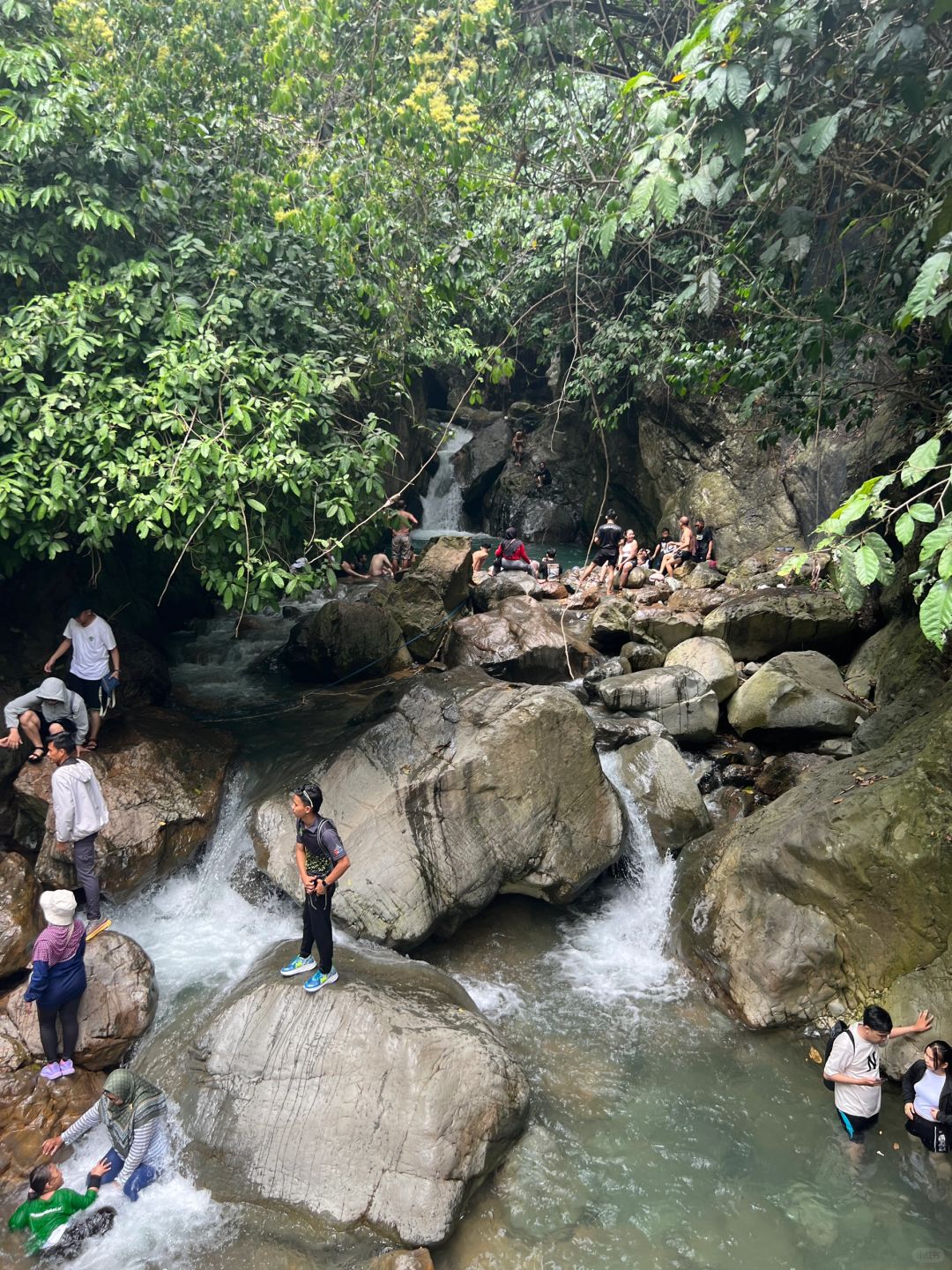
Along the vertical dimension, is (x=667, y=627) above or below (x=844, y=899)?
above

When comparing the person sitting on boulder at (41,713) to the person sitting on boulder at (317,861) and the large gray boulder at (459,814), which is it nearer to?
the large gray boulder at (459,814)

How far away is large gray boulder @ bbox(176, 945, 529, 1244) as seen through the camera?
4.77 meters

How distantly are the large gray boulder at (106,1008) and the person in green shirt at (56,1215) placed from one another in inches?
41.5

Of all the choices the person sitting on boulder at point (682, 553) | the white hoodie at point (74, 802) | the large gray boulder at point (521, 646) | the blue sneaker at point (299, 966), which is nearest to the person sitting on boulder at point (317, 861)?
the blue sneaker at point (299, 966)

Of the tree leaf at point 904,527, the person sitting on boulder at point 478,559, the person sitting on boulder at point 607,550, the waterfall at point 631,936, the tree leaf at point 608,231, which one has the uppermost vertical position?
the person sitting on boulder at point 478,559

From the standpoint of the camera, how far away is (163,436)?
6.71 m

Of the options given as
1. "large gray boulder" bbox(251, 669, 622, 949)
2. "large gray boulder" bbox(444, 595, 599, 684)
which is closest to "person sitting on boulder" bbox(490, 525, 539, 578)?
"large gray boulder" bbox(444, 595, 599, 684)

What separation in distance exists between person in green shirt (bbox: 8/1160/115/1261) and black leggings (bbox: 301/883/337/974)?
1.80 metres

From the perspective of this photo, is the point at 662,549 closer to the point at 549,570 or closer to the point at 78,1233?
the point at 549,570

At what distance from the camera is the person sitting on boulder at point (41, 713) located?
734cm

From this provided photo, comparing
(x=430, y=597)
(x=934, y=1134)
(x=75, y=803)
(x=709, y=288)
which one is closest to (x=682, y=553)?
(x=430, y=597)

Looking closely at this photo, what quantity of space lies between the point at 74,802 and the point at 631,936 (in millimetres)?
5287

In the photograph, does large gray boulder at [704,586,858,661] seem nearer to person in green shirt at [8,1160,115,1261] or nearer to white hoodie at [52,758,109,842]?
white hoodie at [52,758,109,842]

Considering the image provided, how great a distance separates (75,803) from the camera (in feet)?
20.4
